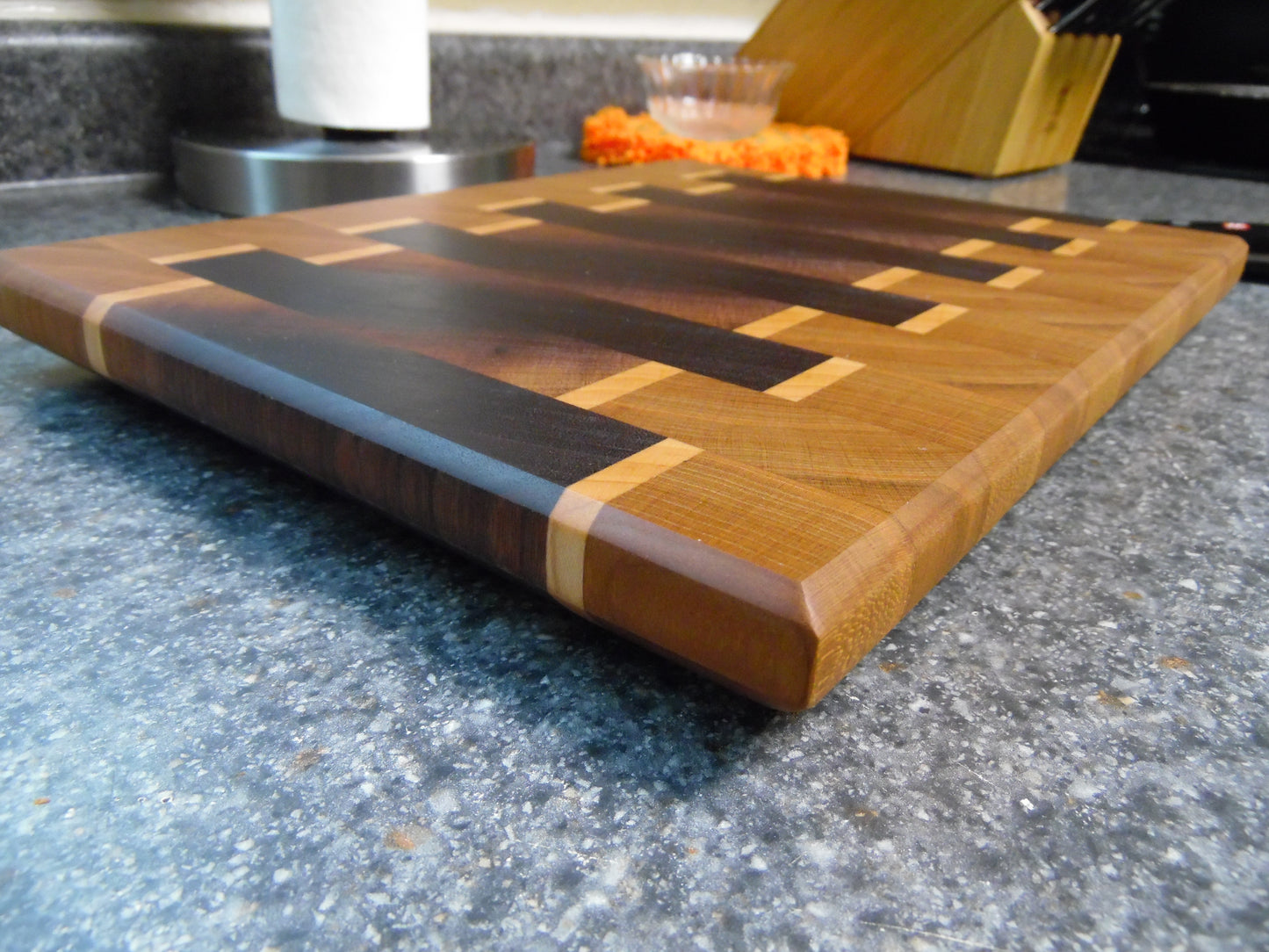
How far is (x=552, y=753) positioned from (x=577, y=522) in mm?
59

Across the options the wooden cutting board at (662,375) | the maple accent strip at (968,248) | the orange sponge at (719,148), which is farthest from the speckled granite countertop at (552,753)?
the orange sponge at (719,148)

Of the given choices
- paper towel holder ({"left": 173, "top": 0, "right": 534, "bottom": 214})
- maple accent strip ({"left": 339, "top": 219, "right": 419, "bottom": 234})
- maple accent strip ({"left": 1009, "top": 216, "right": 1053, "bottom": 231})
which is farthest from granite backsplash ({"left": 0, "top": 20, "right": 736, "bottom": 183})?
maple accent strip ({"left": 1009, "top": 216, "right": 1053, "bottom": 231})

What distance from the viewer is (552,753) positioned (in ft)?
0.82

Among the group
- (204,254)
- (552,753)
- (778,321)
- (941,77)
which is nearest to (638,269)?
(778,321)

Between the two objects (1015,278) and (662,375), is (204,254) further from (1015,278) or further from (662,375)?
(1015,278)

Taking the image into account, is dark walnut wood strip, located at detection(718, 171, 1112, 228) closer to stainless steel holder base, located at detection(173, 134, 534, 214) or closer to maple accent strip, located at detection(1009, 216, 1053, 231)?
maple accent strip, located at detection(1009, 216, 1053, 231)

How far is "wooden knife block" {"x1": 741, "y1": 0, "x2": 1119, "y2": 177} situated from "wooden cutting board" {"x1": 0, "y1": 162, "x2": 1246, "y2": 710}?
561 mm

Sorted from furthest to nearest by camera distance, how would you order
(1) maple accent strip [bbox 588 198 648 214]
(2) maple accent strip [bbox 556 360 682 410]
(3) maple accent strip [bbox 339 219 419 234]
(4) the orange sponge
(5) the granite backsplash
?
1. (4) the orange sponge
2. (5) the granite backsplash
3. (1) maple accent strip [bbox 588 198 648 214]
4. (3) maple accent strip [bbox 339 219 419 234]
5. (2) maple accent strip [bbox 556 360 682 410]

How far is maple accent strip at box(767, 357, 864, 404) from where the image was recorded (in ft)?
1.11

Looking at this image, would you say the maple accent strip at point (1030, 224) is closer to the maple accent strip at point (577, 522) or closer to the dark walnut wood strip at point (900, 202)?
the dark walnut wood strip at point (900, 202)

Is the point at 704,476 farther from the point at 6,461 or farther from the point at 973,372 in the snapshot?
the point at 6,461

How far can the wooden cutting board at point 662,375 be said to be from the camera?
0.24 metres

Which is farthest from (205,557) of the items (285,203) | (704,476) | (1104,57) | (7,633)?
(1104,57)

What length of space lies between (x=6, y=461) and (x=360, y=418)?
0.18m
